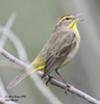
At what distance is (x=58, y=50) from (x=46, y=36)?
436 cm

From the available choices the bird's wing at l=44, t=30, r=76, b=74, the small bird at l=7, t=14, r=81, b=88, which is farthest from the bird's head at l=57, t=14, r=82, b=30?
the bird's wing at l=44, t=30, r=76, b=74

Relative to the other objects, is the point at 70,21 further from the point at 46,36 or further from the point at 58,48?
the point at 46,36

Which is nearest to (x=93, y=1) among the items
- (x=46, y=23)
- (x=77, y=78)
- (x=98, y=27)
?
(x=98, y=27)

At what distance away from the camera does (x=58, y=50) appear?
30.0 ft

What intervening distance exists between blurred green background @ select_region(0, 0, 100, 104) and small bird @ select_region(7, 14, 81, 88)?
0.25m

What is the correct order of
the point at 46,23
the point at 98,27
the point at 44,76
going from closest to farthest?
the point at 44,76 < the point at 98,27 < the point at 46,23

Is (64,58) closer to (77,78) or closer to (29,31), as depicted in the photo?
(77,78)

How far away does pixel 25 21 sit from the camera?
13.6 m

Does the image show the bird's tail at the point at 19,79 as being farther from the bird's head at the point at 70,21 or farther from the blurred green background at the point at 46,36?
the bird's head at the point at 70,21

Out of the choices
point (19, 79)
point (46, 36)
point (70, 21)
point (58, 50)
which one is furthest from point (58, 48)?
point (46, 36)

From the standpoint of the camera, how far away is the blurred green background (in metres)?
10.1

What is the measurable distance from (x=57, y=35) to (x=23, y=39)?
4.08 metres

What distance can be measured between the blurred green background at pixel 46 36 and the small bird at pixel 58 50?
25cm

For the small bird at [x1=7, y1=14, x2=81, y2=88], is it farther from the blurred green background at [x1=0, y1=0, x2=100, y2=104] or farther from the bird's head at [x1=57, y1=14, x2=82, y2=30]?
the blurred green background at [x1=0, y1=0, x2=100, y2=104]
